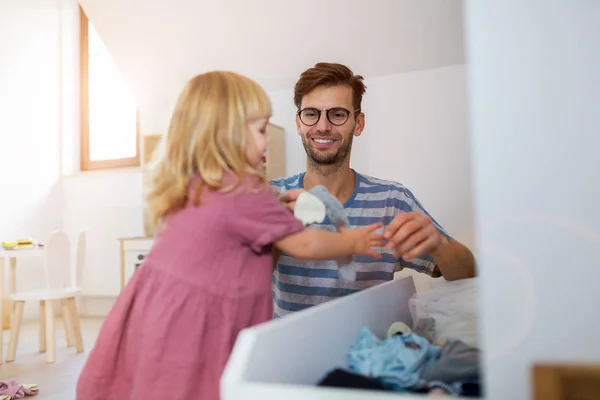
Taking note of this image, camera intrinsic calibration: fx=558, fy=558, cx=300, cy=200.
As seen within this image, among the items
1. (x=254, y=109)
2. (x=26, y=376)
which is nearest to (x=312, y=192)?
(x=254, y=109)

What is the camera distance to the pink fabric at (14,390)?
2.12 meters

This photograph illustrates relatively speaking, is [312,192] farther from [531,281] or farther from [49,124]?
[49,124]

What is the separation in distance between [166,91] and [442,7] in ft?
7.19

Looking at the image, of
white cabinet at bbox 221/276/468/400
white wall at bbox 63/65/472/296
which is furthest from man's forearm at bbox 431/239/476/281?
white wall at bbox 63/65/472/296

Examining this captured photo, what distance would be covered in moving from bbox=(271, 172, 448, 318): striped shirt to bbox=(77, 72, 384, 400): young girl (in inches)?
18.8

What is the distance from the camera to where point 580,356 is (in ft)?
1.40

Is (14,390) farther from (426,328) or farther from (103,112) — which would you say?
(103,112)

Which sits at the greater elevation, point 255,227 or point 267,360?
point 255,227

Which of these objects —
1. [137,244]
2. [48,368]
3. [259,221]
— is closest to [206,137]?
[259,221]

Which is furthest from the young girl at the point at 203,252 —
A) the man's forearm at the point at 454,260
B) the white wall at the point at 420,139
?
the white wall at the point at 420,139

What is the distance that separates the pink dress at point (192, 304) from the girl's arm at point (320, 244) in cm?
2

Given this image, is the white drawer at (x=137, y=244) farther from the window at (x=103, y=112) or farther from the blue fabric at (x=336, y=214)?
the blue fabric at (x=336, y=214)

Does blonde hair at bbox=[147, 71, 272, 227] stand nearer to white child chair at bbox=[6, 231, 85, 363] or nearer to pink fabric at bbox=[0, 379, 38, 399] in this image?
pink fabric at bbox=[0, 379, 38, 399]

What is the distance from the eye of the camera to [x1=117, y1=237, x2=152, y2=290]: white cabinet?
3807 mm
